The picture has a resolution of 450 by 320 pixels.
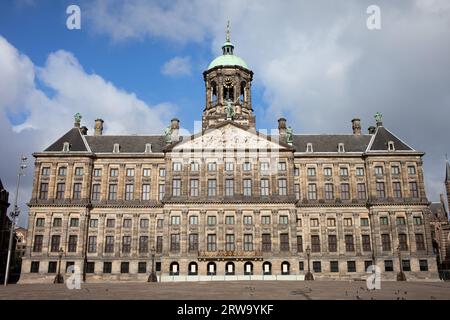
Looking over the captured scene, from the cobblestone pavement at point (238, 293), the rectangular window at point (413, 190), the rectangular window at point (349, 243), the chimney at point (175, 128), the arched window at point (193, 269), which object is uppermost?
the chimney at point (175, 128)

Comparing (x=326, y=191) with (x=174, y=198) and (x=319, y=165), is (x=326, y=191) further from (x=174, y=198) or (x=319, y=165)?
(x=174, y=198)

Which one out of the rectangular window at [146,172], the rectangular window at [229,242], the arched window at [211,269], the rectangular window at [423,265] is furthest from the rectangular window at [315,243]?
the rectangular window at [146,172]

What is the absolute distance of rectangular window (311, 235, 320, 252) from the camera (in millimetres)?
55969

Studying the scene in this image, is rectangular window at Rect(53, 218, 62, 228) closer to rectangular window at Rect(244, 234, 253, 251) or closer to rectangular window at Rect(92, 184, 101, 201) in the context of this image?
rectangular window at Rect(92, 184, 101, 201)

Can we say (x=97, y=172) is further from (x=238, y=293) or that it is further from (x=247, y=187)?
(x=238, y=293)

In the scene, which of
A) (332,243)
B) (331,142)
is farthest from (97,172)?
(331,142)

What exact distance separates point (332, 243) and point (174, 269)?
2223 cm

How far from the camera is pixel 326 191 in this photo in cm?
5800

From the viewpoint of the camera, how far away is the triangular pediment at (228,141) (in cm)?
5656

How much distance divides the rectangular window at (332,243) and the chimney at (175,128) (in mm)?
26555

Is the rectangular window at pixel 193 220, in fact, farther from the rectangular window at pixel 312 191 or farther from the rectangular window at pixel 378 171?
the rectangular window at pixel 378 171

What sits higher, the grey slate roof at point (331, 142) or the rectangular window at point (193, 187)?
the grey slate roof at point (331, 142)
